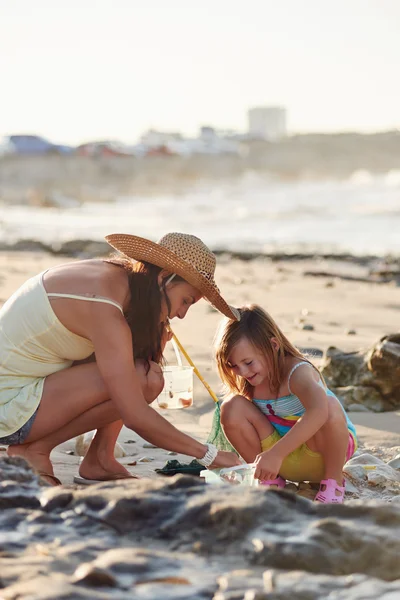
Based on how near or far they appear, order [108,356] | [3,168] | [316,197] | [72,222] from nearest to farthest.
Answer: [108,356]
[72,222]
[316,197]
[3,168]

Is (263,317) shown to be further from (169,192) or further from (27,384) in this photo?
(169,192)

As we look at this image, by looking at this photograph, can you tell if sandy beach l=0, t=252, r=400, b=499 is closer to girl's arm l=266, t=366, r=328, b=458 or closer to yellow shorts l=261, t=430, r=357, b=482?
yellow shorts l=261, t=430, r=357, b=482

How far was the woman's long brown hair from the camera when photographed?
10.8ft

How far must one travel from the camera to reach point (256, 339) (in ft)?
Answer: 11.1

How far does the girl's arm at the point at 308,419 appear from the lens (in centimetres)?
325

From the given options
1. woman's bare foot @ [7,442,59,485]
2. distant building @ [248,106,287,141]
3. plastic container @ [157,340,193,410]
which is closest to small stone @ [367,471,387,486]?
plastic container @ [157,340,193,410]

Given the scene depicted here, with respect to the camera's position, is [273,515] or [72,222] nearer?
[273,515]

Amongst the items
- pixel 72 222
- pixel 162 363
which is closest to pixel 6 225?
pixel 72 222

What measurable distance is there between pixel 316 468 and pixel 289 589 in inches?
69.9

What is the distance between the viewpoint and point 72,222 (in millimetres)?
24469

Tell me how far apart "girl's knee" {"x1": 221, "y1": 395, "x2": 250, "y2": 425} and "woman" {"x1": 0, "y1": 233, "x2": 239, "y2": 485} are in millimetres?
265

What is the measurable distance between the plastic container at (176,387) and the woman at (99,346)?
0.20 m

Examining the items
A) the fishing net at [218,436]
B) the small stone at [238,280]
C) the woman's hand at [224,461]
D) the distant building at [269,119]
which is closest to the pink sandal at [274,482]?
the woman's hand at [224,461]

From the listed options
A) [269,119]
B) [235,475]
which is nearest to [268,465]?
[235,475]
